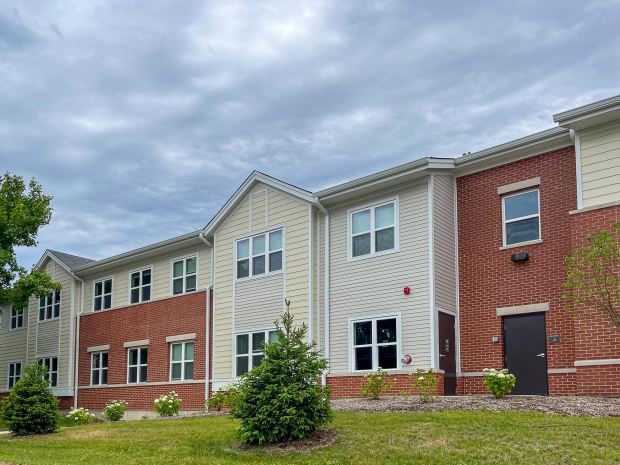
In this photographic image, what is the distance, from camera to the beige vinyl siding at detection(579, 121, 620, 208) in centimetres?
1667

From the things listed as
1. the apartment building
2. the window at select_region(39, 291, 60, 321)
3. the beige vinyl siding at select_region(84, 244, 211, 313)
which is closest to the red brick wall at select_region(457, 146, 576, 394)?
the apartment building

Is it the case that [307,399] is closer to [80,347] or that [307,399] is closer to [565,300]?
[565,300]

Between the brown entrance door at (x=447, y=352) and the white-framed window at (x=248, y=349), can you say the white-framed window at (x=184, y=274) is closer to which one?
the white-framed window at (x=248, y=349)

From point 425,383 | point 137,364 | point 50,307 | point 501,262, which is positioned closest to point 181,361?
point 137,364

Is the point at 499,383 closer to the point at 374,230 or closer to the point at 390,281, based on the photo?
the point at 390,281

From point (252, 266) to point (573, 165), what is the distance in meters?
10.8

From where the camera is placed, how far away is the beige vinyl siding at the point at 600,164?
54.7 ft

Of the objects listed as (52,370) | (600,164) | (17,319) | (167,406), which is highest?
(600,164)

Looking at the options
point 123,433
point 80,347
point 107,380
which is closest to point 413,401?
point 123,433

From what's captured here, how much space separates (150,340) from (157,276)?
2.51 meters

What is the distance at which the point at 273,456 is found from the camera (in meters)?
12.2

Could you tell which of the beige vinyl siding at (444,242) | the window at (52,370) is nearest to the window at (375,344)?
the beige vinyl siding at (444,242)

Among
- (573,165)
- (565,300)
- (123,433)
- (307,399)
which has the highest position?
(573,165)

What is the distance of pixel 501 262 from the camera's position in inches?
759
